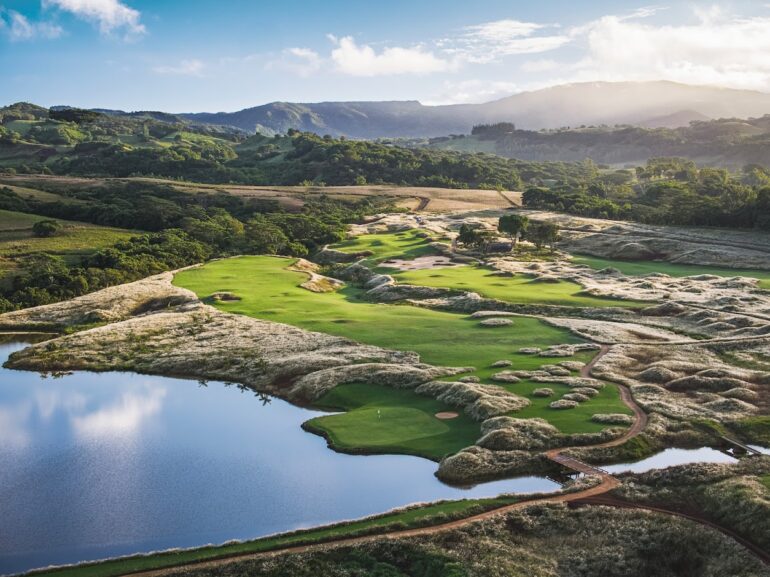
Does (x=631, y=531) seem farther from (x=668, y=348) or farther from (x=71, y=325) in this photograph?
(x=71, y=325)

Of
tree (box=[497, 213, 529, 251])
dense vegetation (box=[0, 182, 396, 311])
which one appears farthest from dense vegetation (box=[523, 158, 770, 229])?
dense vegetation (box=[0, 182, 396, 311])

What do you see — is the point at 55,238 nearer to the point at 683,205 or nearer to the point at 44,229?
the point at 44,229

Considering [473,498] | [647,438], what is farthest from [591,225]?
[473,498]

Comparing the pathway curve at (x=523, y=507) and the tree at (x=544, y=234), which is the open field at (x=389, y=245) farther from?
the pathway curve at (x=523, y=507)

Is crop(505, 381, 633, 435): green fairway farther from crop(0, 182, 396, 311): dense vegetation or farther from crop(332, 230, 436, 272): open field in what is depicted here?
crop(0, 182, 396, 311): dense vegetation

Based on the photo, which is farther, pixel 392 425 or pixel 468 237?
pixel 468 237

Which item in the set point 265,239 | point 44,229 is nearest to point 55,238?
point 44,229
